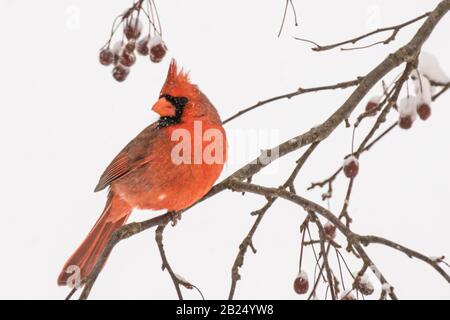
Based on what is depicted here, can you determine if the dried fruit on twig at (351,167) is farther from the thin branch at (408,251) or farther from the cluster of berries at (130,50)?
the cluster of berries at (130,50)

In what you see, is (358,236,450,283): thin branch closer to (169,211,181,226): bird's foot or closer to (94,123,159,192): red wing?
(169,211,181,226): bird's foot

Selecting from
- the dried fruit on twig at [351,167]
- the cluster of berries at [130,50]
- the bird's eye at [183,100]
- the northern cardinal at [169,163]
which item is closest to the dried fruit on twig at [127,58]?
the cluster of berries at [130,50]

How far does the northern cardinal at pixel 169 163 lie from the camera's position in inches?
108

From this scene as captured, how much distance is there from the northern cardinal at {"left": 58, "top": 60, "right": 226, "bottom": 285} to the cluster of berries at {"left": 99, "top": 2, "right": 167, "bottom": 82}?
10.4 inches

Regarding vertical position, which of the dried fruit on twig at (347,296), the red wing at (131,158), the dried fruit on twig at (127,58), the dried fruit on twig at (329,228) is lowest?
the dried fruit on twig at (347,296)

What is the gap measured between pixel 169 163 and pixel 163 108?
0.23 m

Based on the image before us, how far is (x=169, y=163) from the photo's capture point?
2850 millimetres

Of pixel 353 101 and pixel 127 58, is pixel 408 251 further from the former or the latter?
pixel 127 58

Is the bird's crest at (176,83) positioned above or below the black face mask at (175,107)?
above

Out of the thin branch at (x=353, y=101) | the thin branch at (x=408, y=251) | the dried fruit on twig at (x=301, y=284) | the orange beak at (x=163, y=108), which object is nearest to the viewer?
the thin branch at (x=408, y=251)

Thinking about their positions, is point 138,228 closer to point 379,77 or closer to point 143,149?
point 143,149

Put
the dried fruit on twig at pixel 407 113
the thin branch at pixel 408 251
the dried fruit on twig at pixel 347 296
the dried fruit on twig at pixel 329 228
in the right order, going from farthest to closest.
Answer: the dried fruit on twig at pixel 329 228
the dried fruit on twig at pixel 407 113
the dried fruit on twig at pixel 347 296
the thin branch at pixel 408 251

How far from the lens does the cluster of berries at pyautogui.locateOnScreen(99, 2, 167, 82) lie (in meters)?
2.35
